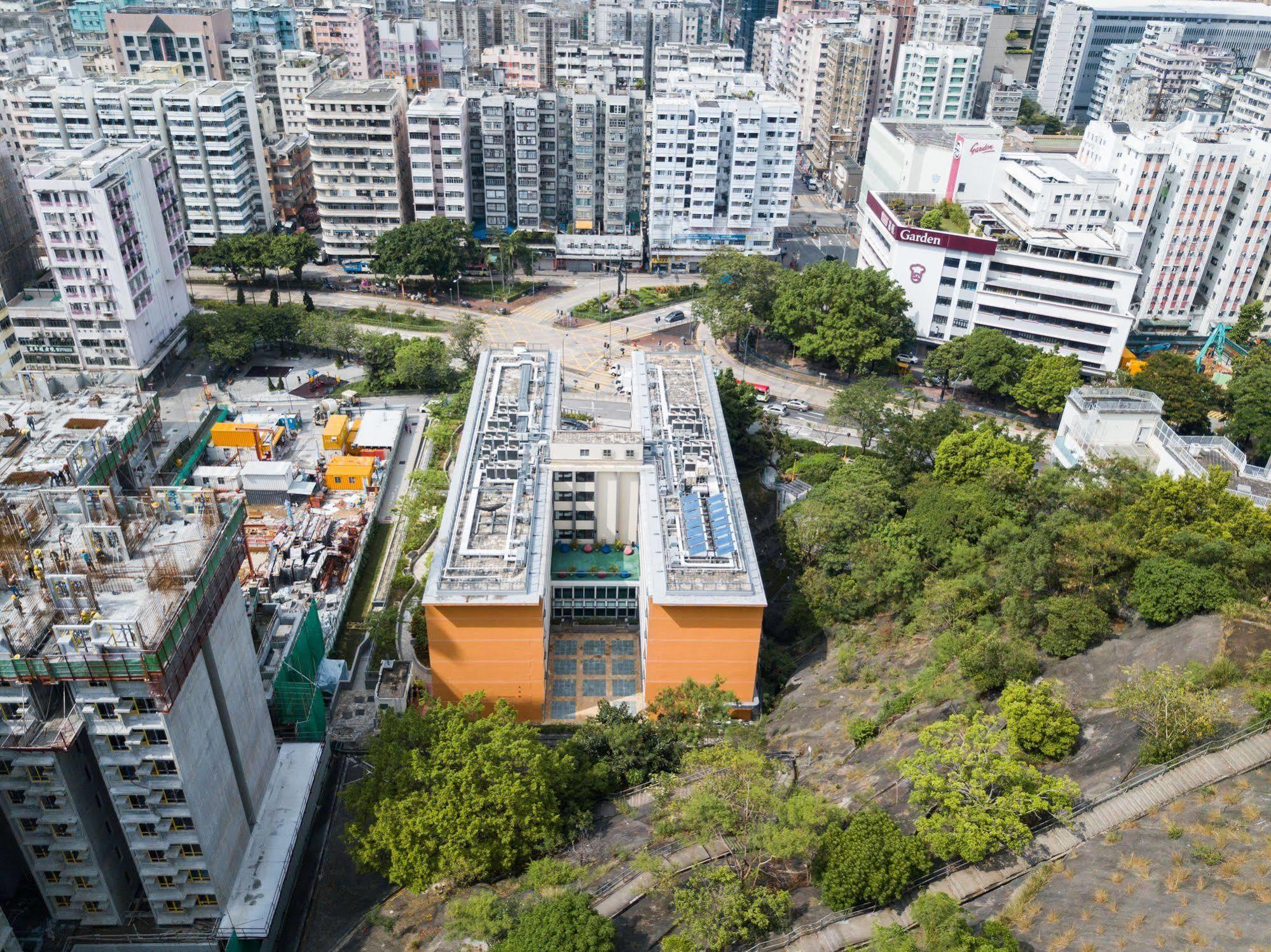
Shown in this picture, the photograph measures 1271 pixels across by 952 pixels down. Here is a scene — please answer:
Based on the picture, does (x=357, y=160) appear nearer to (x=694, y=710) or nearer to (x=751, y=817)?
(x=694, y=710)

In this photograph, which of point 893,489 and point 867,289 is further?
point 867,289

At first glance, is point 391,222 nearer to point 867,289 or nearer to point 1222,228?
point 867,289

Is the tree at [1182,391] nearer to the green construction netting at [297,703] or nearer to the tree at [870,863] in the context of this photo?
the tree at [870,863]

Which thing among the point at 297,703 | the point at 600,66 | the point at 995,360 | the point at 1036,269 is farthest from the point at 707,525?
the point at 600,66

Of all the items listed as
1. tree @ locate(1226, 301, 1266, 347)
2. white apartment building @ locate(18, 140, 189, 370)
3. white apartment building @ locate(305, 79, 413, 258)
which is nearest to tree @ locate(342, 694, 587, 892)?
white apartment building @ locate(18, 140, 189, 370)

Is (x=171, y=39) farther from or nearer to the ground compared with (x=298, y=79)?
farther from the ground

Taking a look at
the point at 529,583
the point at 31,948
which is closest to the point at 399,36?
the point at 529,583
